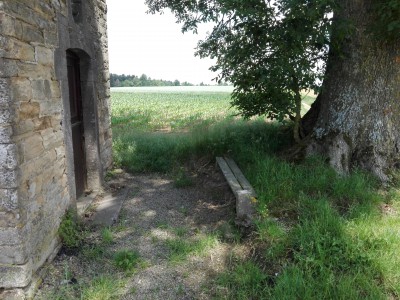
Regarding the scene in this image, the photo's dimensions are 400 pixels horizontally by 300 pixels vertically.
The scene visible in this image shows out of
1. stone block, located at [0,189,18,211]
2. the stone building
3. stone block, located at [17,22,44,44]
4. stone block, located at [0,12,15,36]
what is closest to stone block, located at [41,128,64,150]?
the stone building

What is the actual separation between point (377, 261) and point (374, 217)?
86 centimetres

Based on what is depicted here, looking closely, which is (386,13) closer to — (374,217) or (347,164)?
(347,164)

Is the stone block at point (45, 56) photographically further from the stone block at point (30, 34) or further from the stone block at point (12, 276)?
the stone block at point (12, 276)

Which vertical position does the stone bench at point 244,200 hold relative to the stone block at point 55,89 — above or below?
below

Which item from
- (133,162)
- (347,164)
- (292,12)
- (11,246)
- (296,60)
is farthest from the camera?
(133,162)

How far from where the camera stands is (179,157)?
7.36 m

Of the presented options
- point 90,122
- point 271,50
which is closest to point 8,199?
point 90,122

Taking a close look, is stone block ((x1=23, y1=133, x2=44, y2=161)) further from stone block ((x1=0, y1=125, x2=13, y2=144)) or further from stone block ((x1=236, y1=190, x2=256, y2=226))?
stone block ((x1=236, y1=190, x2=256, y2=226))

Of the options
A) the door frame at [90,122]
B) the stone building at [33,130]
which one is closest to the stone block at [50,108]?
the stone building at [33,130]

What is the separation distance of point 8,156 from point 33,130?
51cm

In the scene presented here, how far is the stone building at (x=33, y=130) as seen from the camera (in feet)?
9.28

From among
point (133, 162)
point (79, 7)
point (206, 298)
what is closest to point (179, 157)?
point (133, 162)

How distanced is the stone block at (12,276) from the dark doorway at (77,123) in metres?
2.48

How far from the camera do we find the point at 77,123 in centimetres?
544
